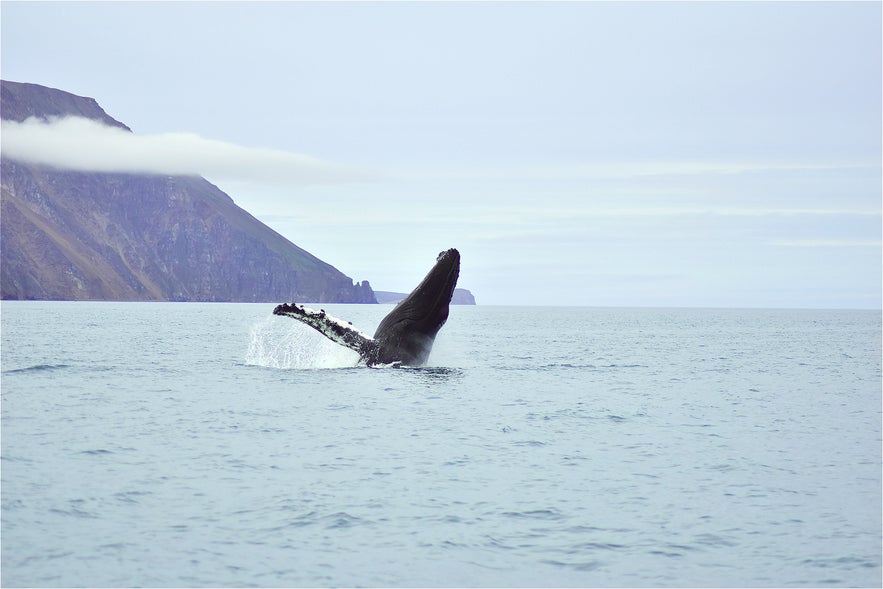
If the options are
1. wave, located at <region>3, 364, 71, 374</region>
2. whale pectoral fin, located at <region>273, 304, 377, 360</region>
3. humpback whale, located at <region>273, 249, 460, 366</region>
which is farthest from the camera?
wave, located at <region>3, 364, 71, 374</region>

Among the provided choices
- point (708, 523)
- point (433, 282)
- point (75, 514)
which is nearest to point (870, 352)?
point (433, 282)

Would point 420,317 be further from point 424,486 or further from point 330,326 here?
point 424,486

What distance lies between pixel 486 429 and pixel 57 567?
886 cm

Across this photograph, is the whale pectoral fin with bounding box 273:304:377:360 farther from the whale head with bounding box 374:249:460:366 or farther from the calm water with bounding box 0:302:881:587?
the calm water with bounding box 0:302:881:587

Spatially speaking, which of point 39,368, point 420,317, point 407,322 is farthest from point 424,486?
point 39,368

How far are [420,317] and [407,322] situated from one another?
49 centimetres

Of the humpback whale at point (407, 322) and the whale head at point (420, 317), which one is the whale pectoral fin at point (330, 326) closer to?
the humpback whale at point (407, 322)

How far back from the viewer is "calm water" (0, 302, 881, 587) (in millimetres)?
8547

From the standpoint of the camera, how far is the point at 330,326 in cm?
2122

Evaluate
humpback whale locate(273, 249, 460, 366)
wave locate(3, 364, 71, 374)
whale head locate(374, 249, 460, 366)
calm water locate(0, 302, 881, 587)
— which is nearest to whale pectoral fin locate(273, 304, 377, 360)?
humpback whale locate(273, 249, 460, 366)

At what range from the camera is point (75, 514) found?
31.9ft

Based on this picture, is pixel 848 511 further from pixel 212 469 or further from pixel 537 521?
pixel 212 469

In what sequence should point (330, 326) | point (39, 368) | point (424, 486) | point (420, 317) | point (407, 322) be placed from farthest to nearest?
point (39, 368) → point (407, 322) → point (420, 317) → point (330, 326) → point (424, 486)

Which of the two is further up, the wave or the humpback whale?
the humpback whale
